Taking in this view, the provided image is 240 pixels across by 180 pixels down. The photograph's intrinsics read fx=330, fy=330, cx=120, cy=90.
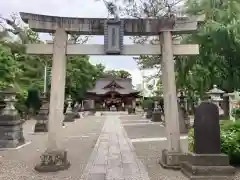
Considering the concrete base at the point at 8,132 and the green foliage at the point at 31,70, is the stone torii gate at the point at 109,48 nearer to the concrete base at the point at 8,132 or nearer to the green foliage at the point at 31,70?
the concrete base at the point at 8,132

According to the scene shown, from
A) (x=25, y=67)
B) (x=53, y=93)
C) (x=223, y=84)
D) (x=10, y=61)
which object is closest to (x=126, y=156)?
(x=53, y=93)

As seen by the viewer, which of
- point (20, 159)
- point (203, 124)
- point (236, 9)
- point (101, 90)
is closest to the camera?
point (203, 124)

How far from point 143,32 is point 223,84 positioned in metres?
10.4

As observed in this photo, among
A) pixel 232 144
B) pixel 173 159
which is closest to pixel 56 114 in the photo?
pixel 173 159

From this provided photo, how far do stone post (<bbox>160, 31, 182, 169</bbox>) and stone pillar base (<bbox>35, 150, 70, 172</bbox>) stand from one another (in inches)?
106

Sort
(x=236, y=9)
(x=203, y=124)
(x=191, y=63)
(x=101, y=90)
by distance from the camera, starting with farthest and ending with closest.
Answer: (x=101, y=90) → (x=191, y=63) → (x=236, y=9) → (x=203, y=124)

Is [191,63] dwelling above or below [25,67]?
below

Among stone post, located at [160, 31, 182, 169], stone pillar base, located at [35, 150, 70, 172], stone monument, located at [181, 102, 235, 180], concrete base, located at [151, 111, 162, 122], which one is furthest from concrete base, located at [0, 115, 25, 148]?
concrete base, located at [151, 111, 162, 122]

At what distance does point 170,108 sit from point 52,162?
3371 mm

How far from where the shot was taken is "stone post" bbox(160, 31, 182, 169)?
862 centimetres

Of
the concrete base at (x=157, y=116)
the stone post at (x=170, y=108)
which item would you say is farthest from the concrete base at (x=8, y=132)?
the concrete base at (x=157, y=116)

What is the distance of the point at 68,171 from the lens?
329 inches

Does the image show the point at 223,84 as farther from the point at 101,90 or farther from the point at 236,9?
the point at 101,90

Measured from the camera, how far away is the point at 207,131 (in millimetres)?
7656
